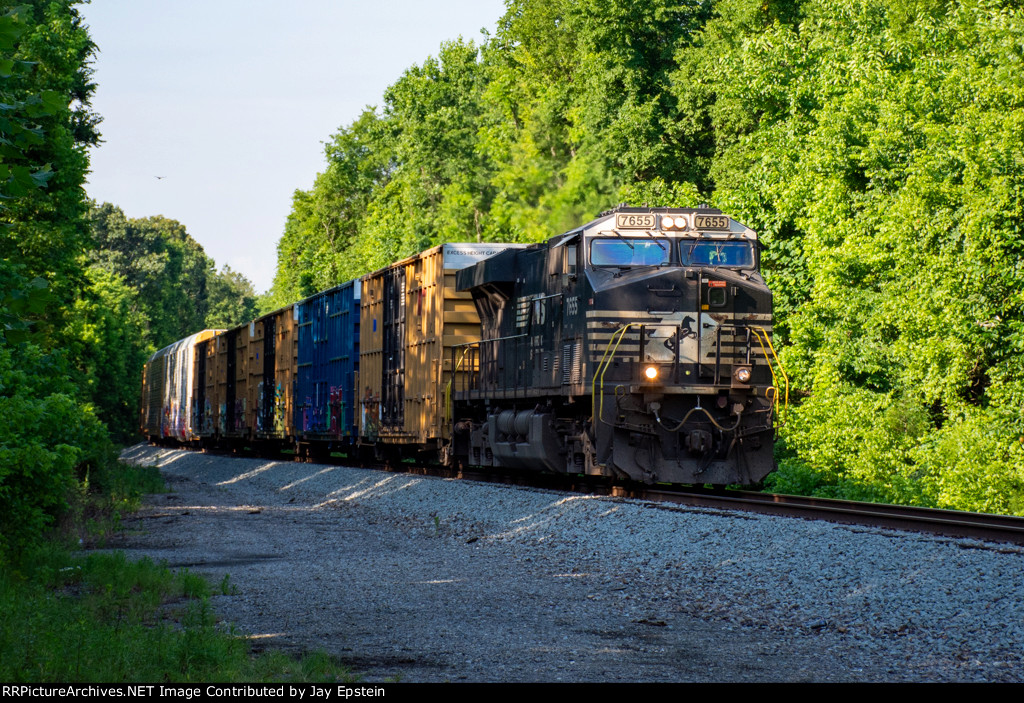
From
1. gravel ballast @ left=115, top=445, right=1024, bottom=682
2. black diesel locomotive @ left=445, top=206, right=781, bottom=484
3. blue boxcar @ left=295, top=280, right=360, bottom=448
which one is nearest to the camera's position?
gravel ballast @ left=115, top=445, right=1024, bottom=682

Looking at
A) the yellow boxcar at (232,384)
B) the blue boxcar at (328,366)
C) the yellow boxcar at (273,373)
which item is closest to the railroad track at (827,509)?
the blue boxcar at (328,366)

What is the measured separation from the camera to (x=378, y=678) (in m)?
6.76

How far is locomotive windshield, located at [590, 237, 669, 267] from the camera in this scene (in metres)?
16.1

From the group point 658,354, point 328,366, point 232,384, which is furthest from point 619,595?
point 232,384

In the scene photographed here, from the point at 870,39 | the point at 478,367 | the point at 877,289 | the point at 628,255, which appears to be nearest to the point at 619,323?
the point at 628,255

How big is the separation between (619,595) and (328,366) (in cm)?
2047

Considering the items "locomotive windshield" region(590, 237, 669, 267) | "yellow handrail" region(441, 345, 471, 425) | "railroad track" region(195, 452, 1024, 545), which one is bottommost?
"railroad track" region(195, 452, 1024, 545)

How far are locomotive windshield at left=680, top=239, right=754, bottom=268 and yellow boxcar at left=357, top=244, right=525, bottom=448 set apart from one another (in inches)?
199

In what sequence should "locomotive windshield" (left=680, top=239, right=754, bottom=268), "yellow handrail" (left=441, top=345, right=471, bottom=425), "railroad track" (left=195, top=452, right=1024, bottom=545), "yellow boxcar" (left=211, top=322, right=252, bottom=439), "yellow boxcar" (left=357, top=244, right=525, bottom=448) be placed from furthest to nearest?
"yellow boxcar" (left=211, top=322, right=252, bottom=439), "yellow boxcar" (left=357, top=244, right=525, bottom=448), "yellow handrail" (left=441, top=345, right=471, bottom=425), "locomotive windshield" (left=680, top=239, right=754, bottom=268), "railroad track" (left=195, top=452, right=1024, bottom=545)

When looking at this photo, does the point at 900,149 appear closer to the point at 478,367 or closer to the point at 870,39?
the point at 870,39

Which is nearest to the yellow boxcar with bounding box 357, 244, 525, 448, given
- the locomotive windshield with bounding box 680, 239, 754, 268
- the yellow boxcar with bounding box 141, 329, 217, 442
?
the locomotive windshield with bounding box 680, 239, 754, 268

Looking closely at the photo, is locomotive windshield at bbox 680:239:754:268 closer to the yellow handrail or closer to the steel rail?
the steel rail

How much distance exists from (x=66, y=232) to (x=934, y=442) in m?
19.6

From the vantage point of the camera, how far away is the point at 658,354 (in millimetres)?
15719
